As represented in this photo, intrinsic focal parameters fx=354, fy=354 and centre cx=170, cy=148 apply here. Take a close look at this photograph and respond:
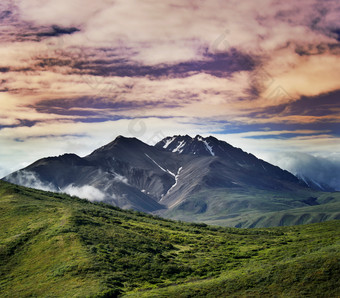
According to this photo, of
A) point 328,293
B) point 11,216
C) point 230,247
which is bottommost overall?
point 230,247

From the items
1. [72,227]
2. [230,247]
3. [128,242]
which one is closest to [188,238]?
[230,247]

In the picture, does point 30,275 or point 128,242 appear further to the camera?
point 128,242

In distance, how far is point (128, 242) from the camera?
100812 millimetres

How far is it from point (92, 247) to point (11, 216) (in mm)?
44867

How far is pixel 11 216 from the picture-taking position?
117 m

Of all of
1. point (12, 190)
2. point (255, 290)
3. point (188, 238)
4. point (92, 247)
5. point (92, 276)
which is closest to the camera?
point (255, 290)

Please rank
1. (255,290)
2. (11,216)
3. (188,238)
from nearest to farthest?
(255,290)
(11,216)
(188,238)

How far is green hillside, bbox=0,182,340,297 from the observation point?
65.4 m

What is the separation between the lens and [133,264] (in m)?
83.7

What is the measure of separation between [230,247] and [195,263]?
1197 inches

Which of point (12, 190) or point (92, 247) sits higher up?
point (12, 190)

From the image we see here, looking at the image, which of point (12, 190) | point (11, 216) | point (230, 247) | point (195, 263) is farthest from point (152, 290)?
point (12, 190)

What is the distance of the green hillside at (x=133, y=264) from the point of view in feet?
214

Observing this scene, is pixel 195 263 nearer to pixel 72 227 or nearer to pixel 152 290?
pixel 152 290
